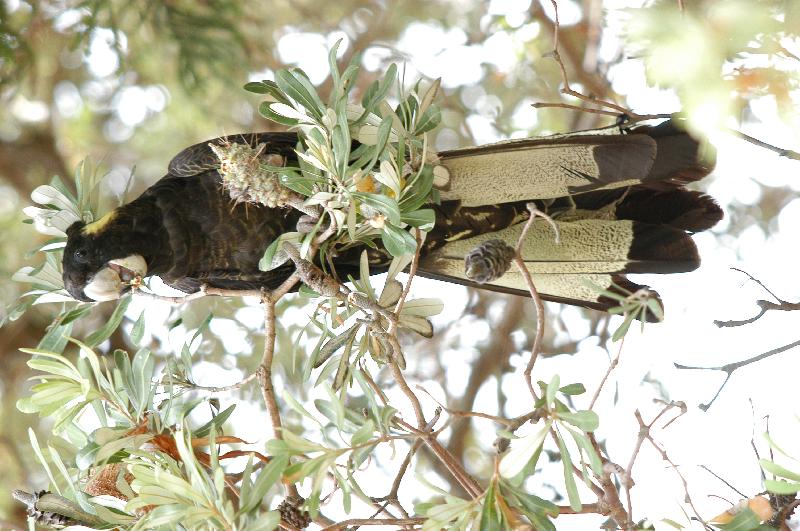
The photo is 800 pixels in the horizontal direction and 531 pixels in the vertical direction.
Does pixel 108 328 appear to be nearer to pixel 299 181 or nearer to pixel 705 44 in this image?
pixel 299 181

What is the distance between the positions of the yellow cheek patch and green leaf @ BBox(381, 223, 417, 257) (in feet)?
2.14

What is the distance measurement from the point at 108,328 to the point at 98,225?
205 mm

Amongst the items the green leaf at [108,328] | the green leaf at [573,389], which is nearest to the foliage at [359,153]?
the green leaf at [573,389]

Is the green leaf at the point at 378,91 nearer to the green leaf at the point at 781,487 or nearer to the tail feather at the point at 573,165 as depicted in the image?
the tail feather at the point at 573,165

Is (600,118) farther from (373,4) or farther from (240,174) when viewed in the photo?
(240,174)

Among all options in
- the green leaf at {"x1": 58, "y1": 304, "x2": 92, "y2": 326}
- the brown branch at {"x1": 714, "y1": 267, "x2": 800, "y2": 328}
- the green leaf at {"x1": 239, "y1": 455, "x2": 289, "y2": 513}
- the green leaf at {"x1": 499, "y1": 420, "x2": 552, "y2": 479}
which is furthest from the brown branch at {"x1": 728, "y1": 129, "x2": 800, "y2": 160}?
the green leaf at {"x1": 58, "y1": 304, "x2": 92, "y2": 326}

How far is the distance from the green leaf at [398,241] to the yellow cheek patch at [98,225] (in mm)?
651

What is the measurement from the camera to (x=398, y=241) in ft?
3.91

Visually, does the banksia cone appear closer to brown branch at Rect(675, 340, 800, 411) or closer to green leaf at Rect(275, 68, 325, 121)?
green leaf at Rect(275, 68, 325, 121)

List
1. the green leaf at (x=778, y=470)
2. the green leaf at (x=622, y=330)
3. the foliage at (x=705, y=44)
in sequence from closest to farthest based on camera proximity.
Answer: the foliage at (x=705, y=44) < the green leaf at (x=778, y=470) < the green leaf at (x=622, y=330)

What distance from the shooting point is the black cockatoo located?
1385 millimetres

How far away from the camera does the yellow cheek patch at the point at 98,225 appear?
1.54 m

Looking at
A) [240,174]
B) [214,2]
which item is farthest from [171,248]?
[214,2]

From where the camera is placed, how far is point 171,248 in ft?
5.22
